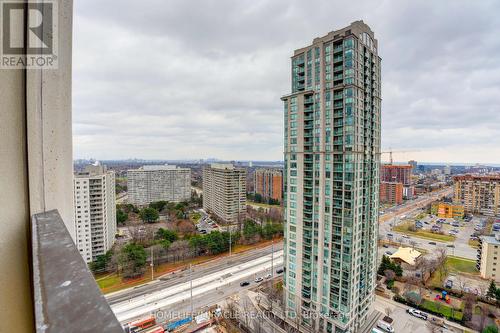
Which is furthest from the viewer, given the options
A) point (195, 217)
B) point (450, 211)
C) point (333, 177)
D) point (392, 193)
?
point (392, 193)

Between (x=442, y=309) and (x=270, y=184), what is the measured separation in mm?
24588

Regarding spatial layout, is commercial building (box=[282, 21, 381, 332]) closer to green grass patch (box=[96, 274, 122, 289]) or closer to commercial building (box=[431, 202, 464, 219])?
green grass patch (box=[96, 274, 122, 289])

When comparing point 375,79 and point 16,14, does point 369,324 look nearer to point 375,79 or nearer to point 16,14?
point 375,79

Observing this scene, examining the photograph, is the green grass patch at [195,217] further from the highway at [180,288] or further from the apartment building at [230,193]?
the highway at [180,288]

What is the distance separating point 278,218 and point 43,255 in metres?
22.7

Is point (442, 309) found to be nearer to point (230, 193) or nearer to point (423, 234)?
point (423, 234)

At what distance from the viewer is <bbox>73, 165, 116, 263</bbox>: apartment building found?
14.5 metres

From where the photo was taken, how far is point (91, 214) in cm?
1504

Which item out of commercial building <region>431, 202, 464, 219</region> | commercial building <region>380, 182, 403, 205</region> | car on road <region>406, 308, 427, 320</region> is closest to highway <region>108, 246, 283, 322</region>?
car on road <region>406, 308, 427, 320</region>

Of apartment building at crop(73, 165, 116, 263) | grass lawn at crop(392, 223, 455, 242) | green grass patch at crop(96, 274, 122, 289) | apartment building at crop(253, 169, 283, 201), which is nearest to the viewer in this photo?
green grass patch at crop(96, 274, 122, 289)

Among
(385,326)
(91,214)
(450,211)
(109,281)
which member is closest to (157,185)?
(91,214)

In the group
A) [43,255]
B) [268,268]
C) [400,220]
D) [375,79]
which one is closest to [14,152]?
[43,255]

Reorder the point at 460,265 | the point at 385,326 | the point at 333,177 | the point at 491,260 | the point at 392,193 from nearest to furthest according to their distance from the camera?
1. the point at 333,177
2. the point at 385,326
3. the point at 491,260
4. the point at 460,265
5. the point at 392,193

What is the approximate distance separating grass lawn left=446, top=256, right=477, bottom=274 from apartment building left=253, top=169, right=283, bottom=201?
19.3 meters
